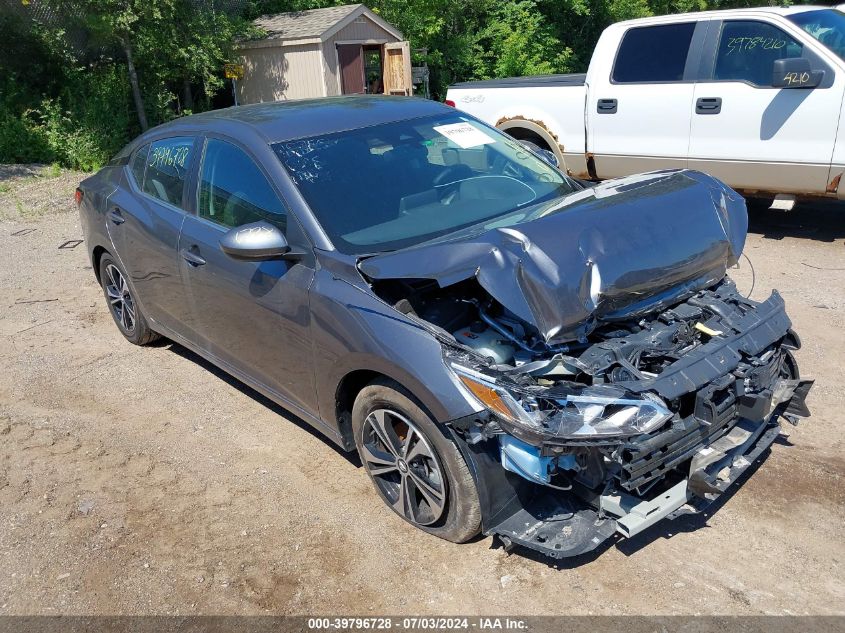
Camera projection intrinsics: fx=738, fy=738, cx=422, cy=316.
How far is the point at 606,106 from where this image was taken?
812cm

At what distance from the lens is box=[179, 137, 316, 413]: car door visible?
12.2 feet

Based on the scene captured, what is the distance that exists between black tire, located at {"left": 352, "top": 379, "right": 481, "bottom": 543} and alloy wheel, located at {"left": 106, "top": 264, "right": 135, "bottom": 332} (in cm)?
295

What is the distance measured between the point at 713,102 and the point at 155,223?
218 inches

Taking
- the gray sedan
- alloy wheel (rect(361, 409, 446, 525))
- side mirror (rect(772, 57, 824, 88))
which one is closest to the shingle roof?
side mirror (rect(772, 57, 824, 88))

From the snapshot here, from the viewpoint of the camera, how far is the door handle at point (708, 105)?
24.1 ft

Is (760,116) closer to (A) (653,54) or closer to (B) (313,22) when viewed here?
(A) (653,54)

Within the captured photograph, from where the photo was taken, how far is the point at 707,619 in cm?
289

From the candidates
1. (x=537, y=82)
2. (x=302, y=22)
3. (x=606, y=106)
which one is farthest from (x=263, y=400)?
(x=302, y=22)

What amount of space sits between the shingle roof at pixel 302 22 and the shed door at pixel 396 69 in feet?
4.23

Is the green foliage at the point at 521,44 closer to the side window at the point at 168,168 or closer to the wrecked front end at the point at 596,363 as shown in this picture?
the side window at the point at 168,168

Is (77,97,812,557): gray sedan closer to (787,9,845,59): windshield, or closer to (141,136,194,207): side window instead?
(141,136,194,207): side window

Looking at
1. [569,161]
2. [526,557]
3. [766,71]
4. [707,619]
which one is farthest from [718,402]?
[569,161]

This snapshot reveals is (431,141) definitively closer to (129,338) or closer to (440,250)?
(440,250)

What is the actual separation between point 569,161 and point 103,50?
36.4 feet
